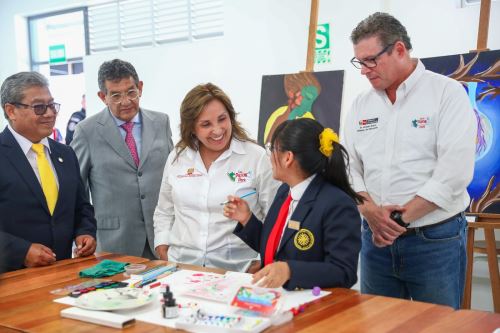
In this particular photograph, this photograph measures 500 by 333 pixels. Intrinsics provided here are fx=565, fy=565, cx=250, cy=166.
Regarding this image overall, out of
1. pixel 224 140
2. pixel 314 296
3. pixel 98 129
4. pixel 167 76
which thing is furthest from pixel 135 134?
pixel 167 76

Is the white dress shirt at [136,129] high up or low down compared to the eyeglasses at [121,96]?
down

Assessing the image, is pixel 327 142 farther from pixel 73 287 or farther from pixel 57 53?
pixel 57 53

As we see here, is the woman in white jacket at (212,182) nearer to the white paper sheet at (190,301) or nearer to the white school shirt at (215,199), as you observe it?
the white school shirt at (215,199)

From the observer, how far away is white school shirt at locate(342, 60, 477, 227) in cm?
233

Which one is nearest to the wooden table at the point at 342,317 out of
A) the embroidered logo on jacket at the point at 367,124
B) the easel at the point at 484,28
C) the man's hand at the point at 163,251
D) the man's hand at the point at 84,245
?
the man's hand at the point at 84,245

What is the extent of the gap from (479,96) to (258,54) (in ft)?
8.37

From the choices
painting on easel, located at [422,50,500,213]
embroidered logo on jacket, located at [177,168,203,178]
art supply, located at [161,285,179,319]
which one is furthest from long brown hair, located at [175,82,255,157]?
painting on easel, located at [422,50,500,213]

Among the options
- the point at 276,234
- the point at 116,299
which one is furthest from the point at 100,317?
the point at 276,234

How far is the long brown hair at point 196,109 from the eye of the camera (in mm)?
2557

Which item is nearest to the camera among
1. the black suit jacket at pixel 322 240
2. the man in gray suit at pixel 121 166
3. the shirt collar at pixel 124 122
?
the black suit jacket at pixel 322 240

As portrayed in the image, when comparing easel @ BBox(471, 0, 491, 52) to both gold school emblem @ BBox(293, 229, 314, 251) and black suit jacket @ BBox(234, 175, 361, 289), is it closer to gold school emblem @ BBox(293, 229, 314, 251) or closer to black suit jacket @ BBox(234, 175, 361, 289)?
black suit jacket @ BBox(234, 175, 361, 289)

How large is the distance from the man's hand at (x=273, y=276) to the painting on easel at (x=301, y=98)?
2512 mm

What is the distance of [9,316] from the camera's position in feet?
5.75

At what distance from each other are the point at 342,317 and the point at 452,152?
1.04m
